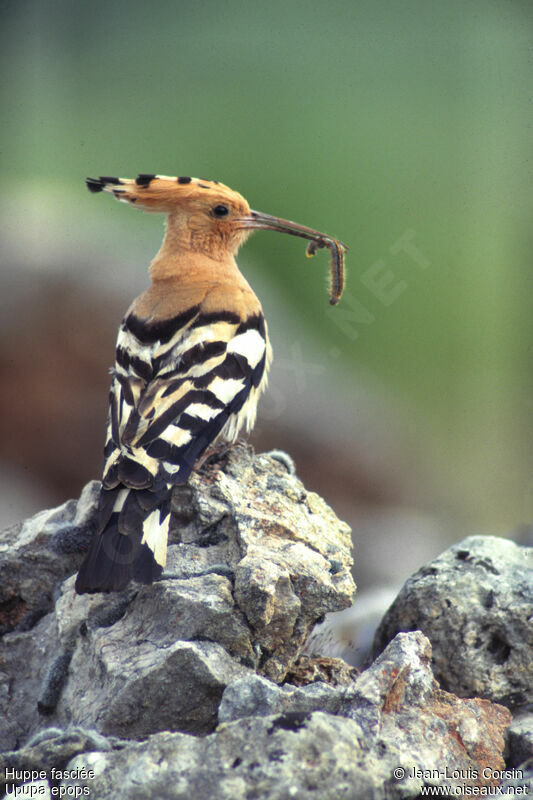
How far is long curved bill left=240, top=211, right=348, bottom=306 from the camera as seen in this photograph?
8.75 ft

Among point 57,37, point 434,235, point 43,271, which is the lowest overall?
point 43,271

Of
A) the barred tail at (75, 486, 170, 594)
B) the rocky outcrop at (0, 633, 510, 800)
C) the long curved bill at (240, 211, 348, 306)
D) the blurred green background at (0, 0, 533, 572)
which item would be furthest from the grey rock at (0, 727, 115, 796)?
the blurred green background at (0, 0, 533, 572)

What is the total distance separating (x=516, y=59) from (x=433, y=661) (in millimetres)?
2941

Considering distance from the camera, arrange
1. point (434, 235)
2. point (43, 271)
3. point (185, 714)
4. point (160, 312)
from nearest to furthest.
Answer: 1. point (185, 714)
2. point (160, 312)
3. point (434, 235)
4. point (43, 271)

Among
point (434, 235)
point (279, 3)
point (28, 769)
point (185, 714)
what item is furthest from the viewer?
point (434, 235)

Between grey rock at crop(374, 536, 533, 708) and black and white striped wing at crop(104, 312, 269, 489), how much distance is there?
70cm

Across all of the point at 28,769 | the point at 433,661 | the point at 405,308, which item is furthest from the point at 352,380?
the point at 28,769

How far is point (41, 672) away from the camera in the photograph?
1977mm

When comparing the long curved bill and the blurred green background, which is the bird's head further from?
the blurred green background

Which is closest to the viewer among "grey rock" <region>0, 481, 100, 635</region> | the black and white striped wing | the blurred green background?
the black and white striped wing

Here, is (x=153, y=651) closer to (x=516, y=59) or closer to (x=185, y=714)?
(x=185, y=714)

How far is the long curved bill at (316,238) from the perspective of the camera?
267 centimetres

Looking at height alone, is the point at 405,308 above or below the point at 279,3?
below

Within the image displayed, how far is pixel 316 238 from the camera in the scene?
2699 millimetres
